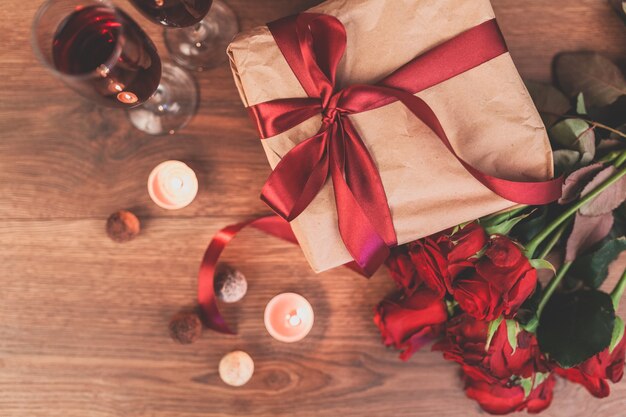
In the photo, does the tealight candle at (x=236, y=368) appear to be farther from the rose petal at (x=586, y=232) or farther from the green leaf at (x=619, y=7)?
the green leaf at (x=619, y=7)

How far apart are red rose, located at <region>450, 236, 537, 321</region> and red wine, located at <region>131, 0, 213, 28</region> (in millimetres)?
441

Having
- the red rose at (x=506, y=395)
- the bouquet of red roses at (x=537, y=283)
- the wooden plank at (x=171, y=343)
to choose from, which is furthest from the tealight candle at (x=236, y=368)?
the red rose at (x=506, y=395)

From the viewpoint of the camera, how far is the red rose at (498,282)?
1.80 ft

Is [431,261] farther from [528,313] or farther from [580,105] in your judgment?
[580,105]

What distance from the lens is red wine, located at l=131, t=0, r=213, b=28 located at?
59 centimetres

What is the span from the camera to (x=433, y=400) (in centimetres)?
77

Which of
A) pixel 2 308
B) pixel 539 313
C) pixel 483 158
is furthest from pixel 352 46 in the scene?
pixel 2 308

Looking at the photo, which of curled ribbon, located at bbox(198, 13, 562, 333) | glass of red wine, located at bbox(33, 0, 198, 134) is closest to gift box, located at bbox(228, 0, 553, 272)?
curled ribbon, located at bbox(198, 13, 562, 333)

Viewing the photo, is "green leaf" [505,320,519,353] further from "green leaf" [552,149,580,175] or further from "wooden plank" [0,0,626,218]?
"wooden plank" [0,0,626,218]

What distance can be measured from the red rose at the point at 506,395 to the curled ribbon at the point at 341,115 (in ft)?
0.85

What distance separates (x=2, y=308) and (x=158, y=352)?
0.25 m

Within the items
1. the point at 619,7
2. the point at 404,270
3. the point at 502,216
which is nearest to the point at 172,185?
the point at 404,270

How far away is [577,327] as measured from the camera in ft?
2.10

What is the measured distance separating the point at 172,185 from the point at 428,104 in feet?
1.25
